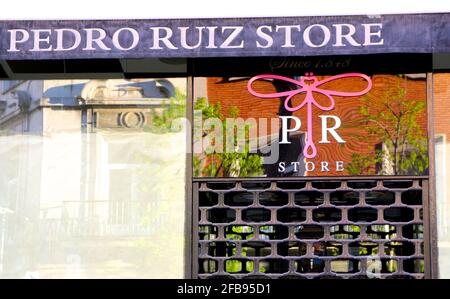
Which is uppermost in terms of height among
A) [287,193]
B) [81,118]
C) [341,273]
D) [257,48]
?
[257,48]

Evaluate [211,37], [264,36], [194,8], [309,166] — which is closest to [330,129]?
[309,166]

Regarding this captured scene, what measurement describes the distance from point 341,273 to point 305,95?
79.4 inches

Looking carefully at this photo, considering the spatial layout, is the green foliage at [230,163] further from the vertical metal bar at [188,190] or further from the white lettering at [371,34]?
the white lettering at [371,34]

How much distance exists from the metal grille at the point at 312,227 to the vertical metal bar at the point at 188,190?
0.08 metres

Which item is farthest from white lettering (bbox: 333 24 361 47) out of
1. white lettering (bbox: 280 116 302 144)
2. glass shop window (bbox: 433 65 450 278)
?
glass shop window (bbox: 433 65 450 278)

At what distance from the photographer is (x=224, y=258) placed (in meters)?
10.1

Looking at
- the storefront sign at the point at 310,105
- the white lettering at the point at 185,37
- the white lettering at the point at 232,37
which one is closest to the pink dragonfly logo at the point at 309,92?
the storefront sign at the point at 310,105

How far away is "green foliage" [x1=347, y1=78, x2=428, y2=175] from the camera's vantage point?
1000cm

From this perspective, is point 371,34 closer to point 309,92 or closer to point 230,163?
point 309,92

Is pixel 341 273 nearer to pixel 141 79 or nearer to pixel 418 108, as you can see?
pixel 418 108

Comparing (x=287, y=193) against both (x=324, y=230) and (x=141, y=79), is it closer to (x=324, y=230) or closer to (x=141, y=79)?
(x=324, y=230)

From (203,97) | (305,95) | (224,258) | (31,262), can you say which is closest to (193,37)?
(203,97)

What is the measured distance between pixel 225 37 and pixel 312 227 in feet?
7.57

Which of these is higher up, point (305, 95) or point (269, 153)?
point (305, 95)
